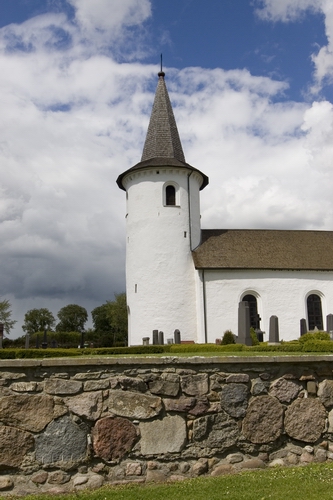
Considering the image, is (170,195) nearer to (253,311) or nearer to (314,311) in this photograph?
(253,311)

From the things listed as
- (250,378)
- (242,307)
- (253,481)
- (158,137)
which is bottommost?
(253,481)

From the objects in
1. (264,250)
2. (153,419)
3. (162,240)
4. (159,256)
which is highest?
(162,240)

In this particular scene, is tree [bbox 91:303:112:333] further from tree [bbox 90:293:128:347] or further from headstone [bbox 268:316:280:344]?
headstone [bbox 268:316:280:344]

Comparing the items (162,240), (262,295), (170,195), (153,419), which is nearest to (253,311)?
(262,295)

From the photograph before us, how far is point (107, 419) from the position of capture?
4.90 m

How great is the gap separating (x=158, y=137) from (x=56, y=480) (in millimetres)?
24208

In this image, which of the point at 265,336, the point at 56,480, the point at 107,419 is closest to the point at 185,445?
the point at 107,419

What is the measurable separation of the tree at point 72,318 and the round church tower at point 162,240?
5292cm

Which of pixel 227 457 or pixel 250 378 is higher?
pixel 250 378

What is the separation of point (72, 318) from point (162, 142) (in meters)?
55.0

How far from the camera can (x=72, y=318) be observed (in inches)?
3002

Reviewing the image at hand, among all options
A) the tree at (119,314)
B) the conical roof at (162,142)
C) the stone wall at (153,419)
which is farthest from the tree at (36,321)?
the stone wall at (153,419)

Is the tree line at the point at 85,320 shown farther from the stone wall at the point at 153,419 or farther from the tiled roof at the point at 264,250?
the stone wall at the point at 153,419

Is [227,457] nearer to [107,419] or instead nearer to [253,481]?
[253,481]
